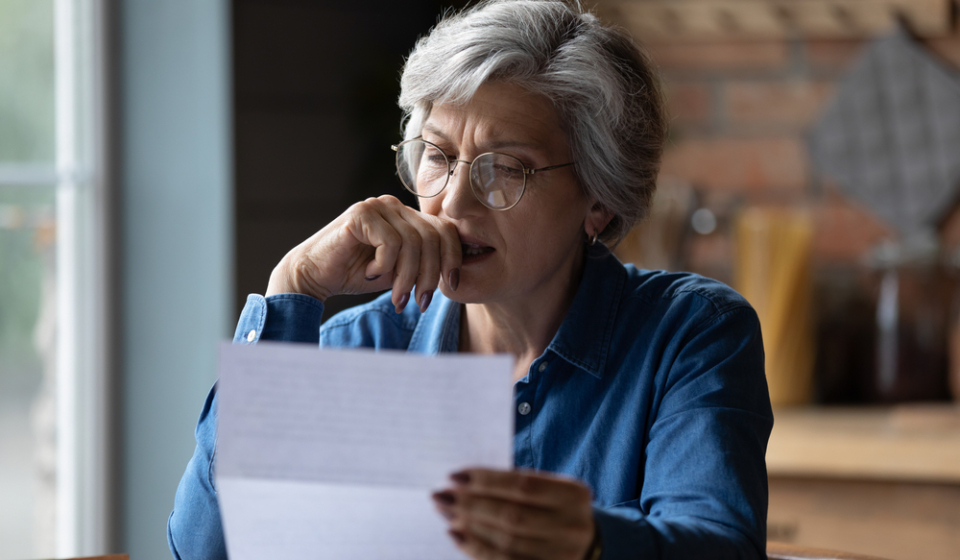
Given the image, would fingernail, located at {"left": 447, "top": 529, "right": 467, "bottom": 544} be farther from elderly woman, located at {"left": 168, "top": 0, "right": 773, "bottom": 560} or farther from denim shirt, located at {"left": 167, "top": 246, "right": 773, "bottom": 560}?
elderly woman, located at {"left": 168, "top": 0, "right": 773, "bottom": 560}

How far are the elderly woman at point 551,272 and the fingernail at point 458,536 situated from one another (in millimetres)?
310

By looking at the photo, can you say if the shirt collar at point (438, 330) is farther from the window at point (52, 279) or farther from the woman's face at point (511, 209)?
the window at point (52, 279)

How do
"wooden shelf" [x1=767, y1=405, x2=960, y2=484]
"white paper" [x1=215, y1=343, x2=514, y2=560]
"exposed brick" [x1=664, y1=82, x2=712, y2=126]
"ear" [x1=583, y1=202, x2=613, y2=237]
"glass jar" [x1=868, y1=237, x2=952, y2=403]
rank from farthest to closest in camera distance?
1. "exposed brick" [x1=664, y1=82, x2=712, y2=126]
2. "glass jar" [x1=868, y1=237, x2=952, y2=403]
3. "wooden shelf" [x1=767, y1=405, x2=960, y2=484]
4. "ear" [x1=583, y1=202, x2=613, y2=237]
5. "white paper" [x1=215, y1=343, x2=514, y2=560]

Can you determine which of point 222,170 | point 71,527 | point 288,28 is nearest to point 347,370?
point 222,170

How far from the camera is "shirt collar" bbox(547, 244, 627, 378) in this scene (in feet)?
3.57

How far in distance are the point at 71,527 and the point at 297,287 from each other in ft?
3.52

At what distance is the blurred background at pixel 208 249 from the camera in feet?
5.60

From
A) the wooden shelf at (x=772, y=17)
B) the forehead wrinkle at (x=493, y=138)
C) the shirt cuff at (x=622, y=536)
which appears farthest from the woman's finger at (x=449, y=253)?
the wooden shelf at (x=772, y=17)

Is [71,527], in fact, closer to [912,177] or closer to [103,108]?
[103,108]

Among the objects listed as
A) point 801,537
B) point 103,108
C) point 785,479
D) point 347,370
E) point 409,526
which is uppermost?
point 103,108

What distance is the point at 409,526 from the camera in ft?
2.19

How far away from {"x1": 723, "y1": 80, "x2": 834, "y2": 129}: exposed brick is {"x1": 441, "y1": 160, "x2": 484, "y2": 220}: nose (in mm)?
1389

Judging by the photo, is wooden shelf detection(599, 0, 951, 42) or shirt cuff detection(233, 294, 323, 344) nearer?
shirt cuff detection(233, 294, 323, 344)

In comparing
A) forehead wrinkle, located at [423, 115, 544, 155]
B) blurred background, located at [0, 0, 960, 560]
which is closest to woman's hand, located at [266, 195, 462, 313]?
forehead wrinkle, located at [423, 115, 544, 155]
